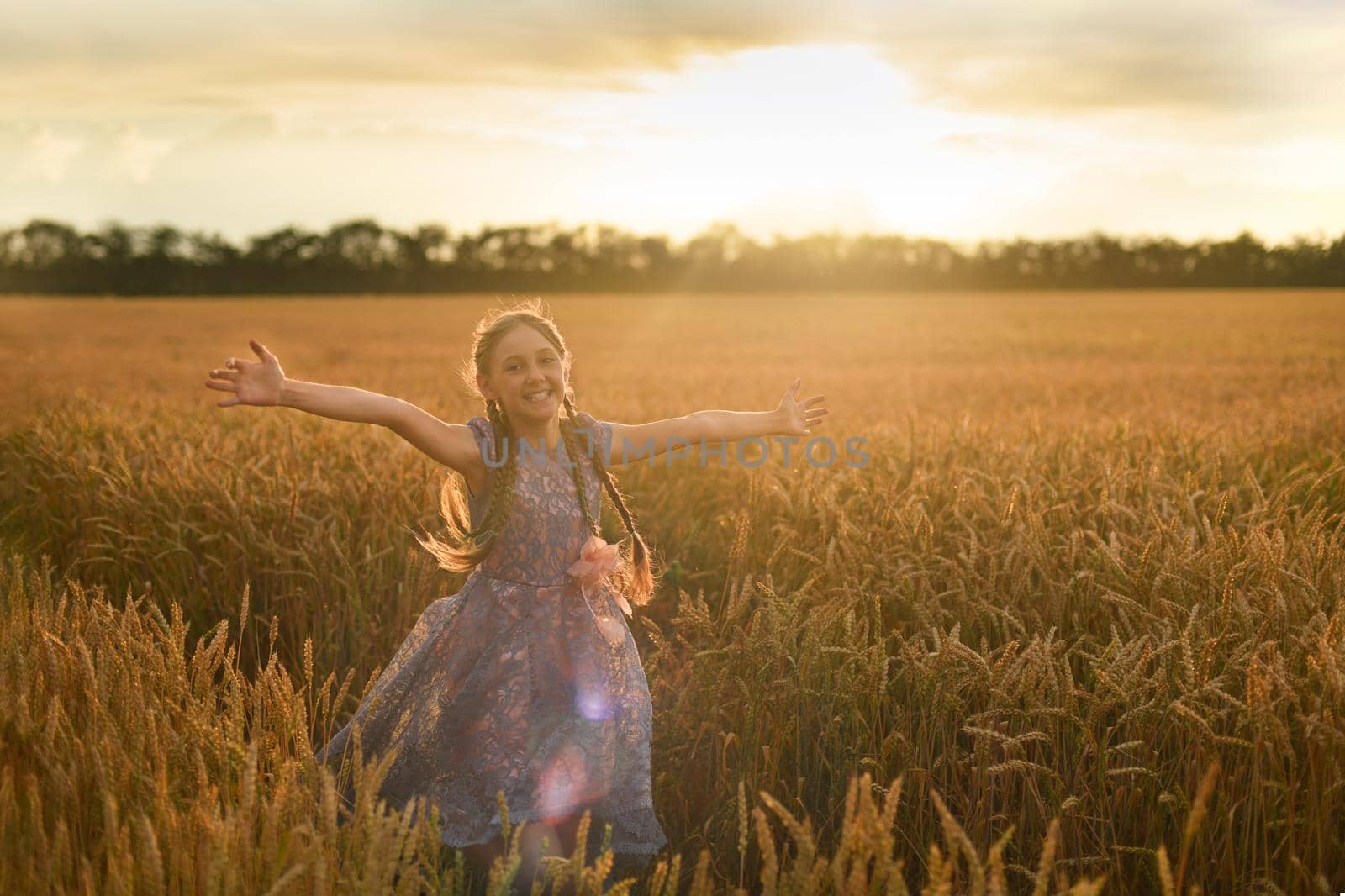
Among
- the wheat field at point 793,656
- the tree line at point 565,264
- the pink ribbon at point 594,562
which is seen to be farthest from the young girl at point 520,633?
the tree line at point 565,264

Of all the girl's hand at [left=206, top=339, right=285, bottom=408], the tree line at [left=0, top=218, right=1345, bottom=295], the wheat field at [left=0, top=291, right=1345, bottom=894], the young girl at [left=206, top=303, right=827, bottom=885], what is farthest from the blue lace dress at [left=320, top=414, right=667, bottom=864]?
the tree line at [left=0, top=218, right=1345, bottom=295]

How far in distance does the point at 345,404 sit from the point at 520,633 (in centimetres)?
74

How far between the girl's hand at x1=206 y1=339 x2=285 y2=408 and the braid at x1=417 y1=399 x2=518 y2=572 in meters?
0.58

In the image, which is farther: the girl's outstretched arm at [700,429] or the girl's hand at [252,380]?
the girl's outstretched arm at [700,429]

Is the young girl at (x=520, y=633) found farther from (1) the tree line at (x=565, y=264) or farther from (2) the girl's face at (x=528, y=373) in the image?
(1) the tree line at (x=565, y=264)

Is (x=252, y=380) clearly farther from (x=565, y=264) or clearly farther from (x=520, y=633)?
(x=565, y=264)

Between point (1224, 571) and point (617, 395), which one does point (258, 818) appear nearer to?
point (1224, 571)

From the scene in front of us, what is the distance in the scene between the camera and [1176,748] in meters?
2.56

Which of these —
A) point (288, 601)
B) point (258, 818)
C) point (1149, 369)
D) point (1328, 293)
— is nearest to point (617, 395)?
point (288, 601)

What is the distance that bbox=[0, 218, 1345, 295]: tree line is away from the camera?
46.7 meters

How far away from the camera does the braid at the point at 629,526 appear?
9.24 ft

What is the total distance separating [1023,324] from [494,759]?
1033 inches

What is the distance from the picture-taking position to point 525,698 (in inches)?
102

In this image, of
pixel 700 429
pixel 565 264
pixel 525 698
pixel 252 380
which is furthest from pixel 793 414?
pixel 565 264
